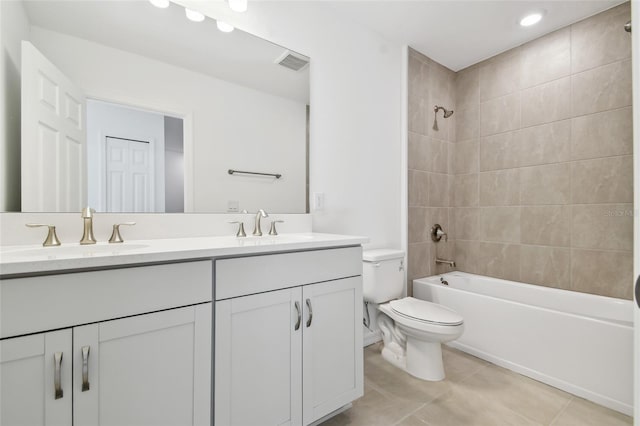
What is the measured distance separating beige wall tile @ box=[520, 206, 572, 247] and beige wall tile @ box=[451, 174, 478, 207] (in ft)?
1.43

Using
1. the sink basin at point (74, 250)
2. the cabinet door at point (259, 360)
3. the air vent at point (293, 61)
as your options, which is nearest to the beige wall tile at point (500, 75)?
the air vent at point (293, 61)

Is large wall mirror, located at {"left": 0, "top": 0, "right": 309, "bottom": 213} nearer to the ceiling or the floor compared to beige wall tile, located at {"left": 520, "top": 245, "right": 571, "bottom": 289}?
nearer to the ceiling

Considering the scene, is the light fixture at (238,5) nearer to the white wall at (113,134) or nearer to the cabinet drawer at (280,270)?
the white wall at (113,134)

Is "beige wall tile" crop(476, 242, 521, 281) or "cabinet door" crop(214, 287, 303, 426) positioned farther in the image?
"beige wall tile" crop(476, 242, 521, 281)

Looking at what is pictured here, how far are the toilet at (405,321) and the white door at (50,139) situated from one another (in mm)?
1631

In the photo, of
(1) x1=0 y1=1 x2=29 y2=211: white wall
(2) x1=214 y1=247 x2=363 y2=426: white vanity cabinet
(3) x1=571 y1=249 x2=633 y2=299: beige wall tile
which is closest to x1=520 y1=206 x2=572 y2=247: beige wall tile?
(3) x1=571 y1=249 x2=633 y2=299: beige wall tile

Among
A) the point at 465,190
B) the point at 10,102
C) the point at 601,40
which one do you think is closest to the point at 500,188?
the point at 465,190

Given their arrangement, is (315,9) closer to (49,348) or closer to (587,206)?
(49,348)

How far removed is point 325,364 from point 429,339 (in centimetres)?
78

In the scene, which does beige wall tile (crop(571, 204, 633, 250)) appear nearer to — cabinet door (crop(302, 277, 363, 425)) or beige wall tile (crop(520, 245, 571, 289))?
beige wall tile (crop(520, 245, 571, 289))

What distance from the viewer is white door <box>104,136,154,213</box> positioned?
124cm

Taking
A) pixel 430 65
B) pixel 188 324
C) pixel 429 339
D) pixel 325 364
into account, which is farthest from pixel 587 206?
pixel 188 324

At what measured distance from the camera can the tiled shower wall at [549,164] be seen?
1914 millimetres

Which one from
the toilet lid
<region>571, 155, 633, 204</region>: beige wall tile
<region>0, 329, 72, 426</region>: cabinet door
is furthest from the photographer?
<region>571, 155, 633, 204</region>: beige wall tile
